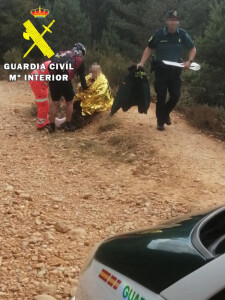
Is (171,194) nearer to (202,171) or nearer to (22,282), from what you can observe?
(202,171)

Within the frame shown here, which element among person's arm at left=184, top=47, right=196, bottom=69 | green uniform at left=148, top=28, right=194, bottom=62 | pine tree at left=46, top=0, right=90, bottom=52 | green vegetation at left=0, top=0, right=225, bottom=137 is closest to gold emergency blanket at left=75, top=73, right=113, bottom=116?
green uniform at left=148, top=28, right=194, bottom=62

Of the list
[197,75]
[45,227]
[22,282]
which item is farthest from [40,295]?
[197,75]

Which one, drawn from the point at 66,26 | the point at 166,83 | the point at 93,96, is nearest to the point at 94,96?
the point at 93,96

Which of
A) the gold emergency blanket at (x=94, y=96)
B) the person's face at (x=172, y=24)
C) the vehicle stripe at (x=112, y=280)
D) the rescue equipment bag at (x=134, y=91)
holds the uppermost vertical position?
the person's face at (x=172, y=24)

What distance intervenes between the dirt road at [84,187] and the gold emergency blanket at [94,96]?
22 cm

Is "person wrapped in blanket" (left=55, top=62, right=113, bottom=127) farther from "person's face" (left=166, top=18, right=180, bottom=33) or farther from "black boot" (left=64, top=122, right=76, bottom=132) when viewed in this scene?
"person's face" (left=166, top=18, right=180, bottom=33)

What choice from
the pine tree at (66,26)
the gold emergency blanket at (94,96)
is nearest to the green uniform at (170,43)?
the gold emergency blanket at (94,96)

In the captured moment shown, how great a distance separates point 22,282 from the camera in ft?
10.1

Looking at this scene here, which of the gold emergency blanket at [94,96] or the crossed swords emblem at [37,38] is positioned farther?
the crossed swords emblem at [37,38]

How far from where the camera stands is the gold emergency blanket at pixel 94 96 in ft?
23.1

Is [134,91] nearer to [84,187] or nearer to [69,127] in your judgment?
[69,127]

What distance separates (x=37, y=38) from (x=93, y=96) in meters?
9.16

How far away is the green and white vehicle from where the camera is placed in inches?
53.6

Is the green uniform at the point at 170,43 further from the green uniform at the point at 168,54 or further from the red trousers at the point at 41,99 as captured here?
the red trousers at the point at 41,99
